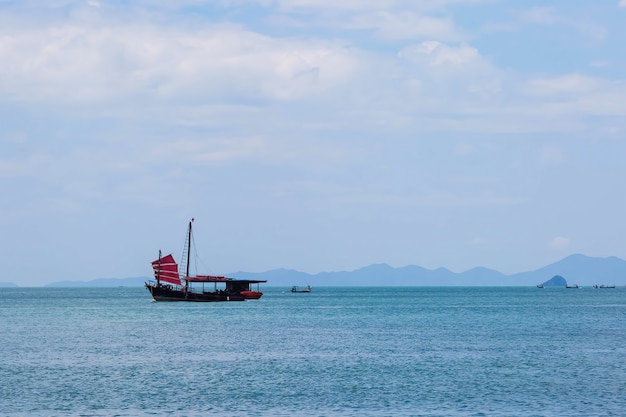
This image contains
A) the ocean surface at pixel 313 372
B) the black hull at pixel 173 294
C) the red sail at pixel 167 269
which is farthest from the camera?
the black hull at pixel 173 294

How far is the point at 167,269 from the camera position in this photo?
164875mm

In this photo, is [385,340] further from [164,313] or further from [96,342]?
[164,313]

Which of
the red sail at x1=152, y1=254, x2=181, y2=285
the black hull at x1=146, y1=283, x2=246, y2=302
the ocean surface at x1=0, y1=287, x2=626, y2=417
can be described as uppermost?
the red sail at x1=152, y1=254, x2=181, y2=285

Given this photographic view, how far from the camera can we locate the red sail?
16275 cm

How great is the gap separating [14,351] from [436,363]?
35091 millimetres

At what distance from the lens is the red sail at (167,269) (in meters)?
163

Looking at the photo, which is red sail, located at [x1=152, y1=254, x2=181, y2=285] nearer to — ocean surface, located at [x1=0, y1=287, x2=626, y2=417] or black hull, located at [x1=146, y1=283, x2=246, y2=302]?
black hull, located at [x1=146, y1=283, x2=246, y2=302]

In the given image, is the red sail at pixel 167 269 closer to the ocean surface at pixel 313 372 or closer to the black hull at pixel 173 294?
the black hull at pixel 173 294

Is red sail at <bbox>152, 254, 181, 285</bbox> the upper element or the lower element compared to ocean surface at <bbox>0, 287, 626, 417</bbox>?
upper

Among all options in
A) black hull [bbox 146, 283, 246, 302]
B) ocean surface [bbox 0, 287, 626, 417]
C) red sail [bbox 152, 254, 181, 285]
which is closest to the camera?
ocean surface [bbox 0, 287, 626, 417]

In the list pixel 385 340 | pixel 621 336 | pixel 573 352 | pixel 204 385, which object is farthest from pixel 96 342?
pixel 621 336

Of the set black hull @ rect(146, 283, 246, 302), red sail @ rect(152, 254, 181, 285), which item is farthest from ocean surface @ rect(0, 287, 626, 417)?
black hull @ rect(146, 283, 246, 302)

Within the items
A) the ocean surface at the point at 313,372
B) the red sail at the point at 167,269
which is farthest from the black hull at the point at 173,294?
the ocean surface at the point at 313,372

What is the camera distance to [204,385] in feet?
160
